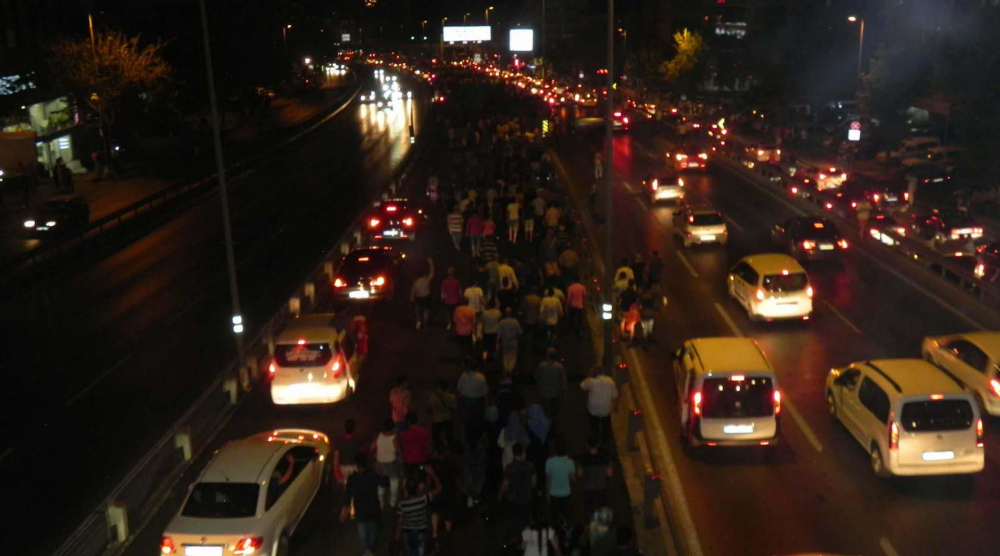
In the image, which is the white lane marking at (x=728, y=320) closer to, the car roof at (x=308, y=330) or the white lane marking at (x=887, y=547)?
the car roof at (x=308, y=330)

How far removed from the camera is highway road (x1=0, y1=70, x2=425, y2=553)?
54.2ft

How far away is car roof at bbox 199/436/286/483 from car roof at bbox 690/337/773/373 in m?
6.57

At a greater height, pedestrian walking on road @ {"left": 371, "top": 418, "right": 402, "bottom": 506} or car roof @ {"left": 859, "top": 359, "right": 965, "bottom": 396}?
car roof @ {"left": 859, "top": 359, "right": 965, "bottom": 396}

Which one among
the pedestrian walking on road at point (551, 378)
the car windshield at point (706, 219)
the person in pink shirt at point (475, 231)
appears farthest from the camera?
the car windshield at point (706, 219)

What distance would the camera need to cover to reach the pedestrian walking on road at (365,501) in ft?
38.0

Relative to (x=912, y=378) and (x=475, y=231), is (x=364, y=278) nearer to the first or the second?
(x=475, y=231)

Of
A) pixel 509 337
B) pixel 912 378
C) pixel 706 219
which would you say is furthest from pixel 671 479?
pixel 706 219

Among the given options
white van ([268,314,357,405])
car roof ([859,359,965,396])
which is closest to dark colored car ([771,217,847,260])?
car roof ([859,359,965,396])

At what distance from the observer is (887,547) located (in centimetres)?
1219

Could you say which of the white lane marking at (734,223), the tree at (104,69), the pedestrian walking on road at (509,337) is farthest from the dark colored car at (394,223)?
the tree at (104,69)

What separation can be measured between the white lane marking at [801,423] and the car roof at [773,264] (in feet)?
15.7

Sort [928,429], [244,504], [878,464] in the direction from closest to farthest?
[244,504]
[928,429]
[878,464]

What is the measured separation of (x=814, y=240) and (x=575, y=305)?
10.4 m

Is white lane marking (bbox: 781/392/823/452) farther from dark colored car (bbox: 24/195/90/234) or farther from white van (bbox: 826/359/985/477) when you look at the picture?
dark colored car (bbox: 24/195/90/234)
